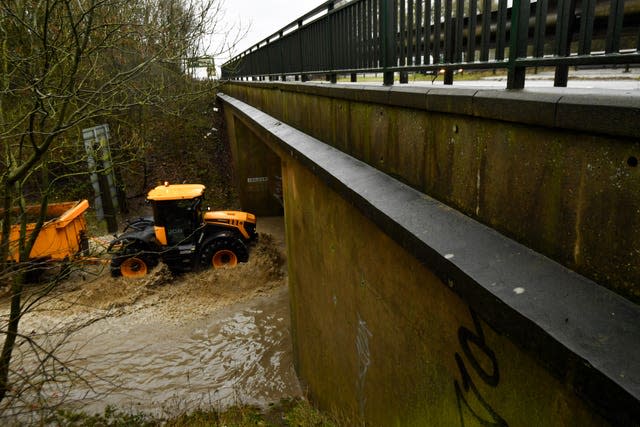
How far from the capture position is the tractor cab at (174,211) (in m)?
10.7

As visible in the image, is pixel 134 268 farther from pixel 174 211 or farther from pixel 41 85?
pixel 41 85

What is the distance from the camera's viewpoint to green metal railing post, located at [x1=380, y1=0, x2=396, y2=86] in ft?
11.9

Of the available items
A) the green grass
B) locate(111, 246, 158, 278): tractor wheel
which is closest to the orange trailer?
locate(111, 246, 158, 278): tractor wheel

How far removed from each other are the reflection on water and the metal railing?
5.57 metres

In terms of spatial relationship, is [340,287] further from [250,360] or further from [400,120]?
[250,360]

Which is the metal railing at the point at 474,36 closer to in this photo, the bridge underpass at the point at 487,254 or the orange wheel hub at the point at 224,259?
the bridge underpass at the point at 487,254

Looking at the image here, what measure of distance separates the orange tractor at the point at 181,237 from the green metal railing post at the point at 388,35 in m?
7.92

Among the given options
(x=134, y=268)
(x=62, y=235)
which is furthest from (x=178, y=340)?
(x=62, y=235)

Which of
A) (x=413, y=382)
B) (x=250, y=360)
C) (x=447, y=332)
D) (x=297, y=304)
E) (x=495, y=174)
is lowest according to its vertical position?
(x=250, y=360)

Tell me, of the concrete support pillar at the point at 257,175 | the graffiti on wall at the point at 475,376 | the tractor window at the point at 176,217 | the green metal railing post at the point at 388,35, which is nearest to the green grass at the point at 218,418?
the graffiti on wall at the point at 475,376

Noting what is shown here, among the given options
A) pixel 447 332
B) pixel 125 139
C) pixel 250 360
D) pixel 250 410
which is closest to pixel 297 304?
pixel 250 410

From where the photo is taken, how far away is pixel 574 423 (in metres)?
1.58

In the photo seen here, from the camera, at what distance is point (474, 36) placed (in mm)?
2596

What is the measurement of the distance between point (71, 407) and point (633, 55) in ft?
29.0
